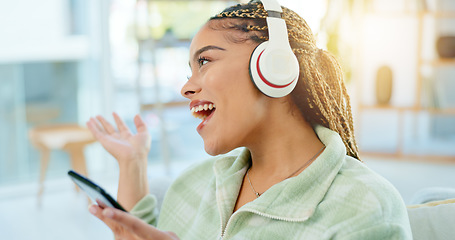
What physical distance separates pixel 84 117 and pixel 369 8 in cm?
245

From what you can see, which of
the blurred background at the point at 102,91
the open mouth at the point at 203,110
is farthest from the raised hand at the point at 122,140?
the blurred background at the point at 102,91

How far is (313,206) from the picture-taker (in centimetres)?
94

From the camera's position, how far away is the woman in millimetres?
902

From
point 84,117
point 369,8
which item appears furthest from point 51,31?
point 369,8

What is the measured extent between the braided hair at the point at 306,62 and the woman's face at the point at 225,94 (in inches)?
1.0

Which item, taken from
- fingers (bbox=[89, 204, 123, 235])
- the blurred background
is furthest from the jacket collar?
the blurred background

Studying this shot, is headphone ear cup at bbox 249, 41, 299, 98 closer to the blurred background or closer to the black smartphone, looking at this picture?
the black smartphone

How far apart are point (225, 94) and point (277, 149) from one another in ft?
0.51

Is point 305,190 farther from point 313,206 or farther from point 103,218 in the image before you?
point 103,218

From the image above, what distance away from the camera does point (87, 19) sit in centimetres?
402

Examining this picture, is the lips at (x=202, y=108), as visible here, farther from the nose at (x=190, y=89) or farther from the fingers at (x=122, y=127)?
the fingers at (x=122, y=127)

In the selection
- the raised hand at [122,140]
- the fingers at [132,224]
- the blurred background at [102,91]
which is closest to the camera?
the fingers at [132,224]

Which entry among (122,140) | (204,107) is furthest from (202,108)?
(122,140)

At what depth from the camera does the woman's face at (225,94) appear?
0.99 metres
